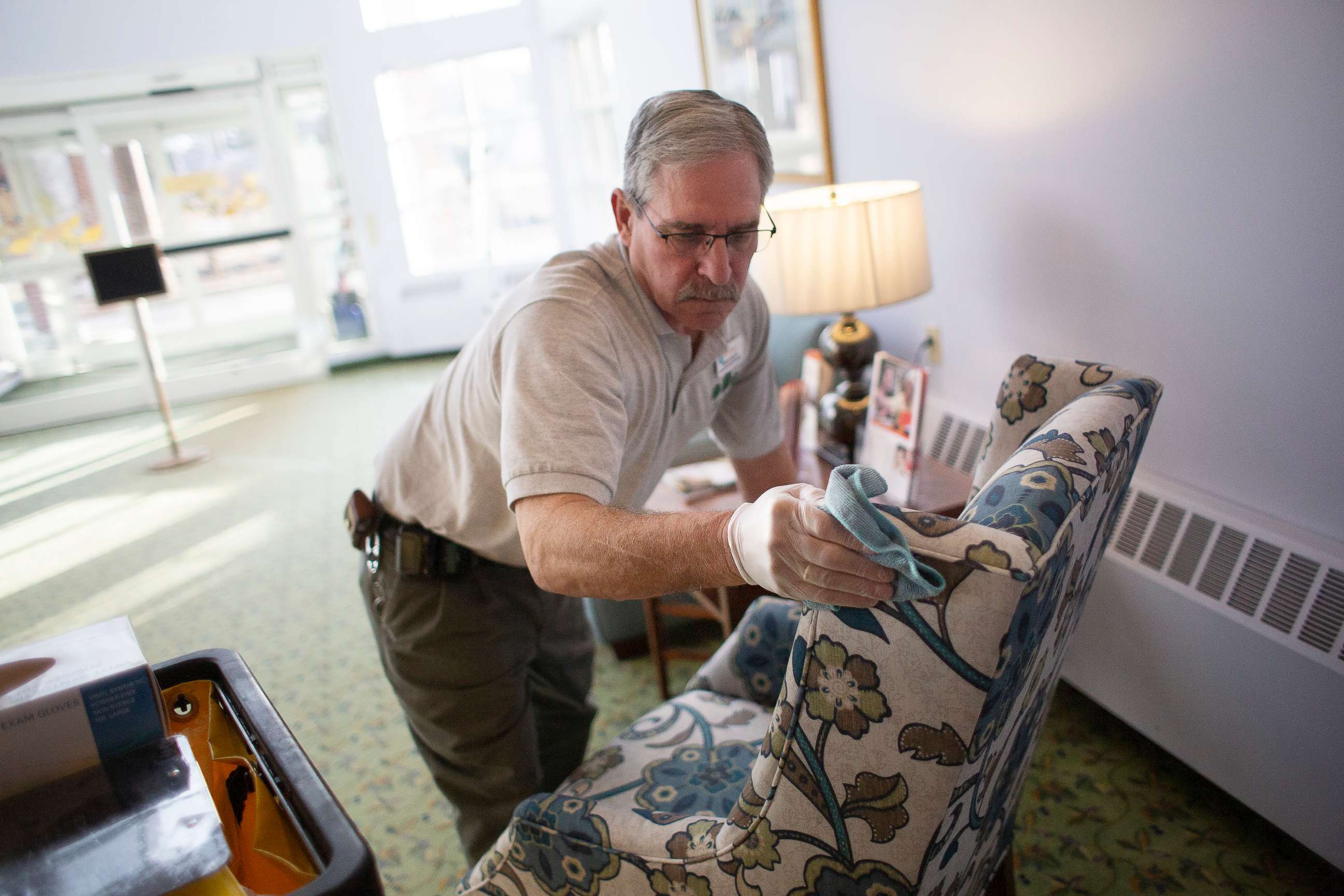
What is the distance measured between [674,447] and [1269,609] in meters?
1.03

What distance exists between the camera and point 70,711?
2.38ft

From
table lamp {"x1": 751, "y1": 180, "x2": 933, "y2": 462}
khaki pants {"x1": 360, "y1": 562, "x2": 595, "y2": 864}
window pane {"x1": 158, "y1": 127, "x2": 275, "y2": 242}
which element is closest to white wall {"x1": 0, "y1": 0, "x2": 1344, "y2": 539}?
table lamp {"x1": 751, "y1": 180, "x2": 933, "y2": 462}

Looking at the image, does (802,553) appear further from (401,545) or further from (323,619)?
(323,619)

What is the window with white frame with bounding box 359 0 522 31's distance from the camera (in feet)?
18.0

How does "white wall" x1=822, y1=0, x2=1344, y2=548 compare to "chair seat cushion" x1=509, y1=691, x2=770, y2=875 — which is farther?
"white wall" x1=822, y1=0, x2=1344, y2=548

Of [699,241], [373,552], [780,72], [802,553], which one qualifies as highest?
[780,72]

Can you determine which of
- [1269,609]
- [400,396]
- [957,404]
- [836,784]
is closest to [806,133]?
[957,404]

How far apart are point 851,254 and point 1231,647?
1.05 m

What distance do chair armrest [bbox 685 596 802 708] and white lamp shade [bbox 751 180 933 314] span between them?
820mm

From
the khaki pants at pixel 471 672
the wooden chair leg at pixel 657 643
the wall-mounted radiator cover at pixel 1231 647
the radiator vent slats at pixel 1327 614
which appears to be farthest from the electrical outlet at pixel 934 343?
the khaki pants at pixel 471 672

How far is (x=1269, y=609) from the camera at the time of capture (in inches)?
57.7

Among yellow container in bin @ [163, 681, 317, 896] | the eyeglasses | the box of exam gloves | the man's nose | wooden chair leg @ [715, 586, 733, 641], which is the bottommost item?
wooden chair leg @ [715, 586, 733, 641]

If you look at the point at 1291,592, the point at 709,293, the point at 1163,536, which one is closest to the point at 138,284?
the point at 709,293

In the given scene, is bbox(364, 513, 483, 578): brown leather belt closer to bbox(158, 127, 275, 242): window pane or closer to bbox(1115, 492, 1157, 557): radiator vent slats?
bbox(1115, 492, 1157, 557): radiator vent slats
